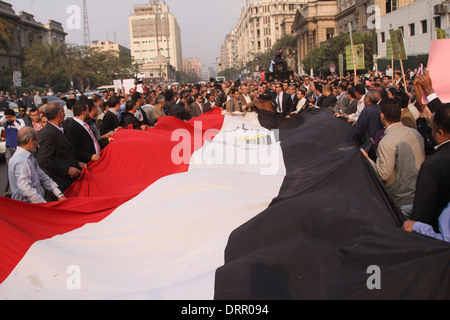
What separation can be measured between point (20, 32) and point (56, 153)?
7474 cm

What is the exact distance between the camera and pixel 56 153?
6820mm

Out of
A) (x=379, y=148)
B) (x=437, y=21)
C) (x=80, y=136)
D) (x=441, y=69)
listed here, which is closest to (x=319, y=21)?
(x=437, y=21)

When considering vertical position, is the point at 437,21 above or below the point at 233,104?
above

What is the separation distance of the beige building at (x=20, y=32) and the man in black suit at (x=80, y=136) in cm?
5736

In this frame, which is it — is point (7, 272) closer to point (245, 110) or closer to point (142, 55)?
point (245, 110)

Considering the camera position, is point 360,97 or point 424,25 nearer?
point 360,97

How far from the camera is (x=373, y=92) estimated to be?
26.1ft

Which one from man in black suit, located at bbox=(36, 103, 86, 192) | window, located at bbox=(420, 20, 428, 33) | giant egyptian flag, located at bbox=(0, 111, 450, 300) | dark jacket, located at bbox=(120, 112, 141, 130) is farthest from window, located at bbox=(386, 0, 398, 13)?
man in black suit, located at bbox=(36, 103, 86, 192)

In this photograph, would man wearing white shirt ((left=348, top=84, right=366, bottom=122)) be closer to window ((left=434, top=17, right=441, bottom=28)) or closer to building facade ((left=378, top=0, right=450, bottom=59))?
building facade ((left=378, top=0, right=450, bottom=59))

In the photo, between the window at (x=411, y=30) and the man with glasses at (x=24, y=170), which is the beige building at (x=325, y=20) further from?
the man with glasses at (x=24, y=170)

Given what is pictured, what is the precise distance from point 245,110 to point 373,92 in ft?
23.1

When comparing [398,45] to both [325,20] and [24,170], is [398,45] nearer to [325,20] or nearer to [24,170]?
[24,170]

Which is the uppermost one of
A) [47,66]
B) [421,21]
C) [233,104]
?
[47,66]

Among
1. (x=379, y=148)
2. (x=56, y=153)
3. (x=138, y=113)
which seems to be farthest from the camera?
(x=138, y=113)
